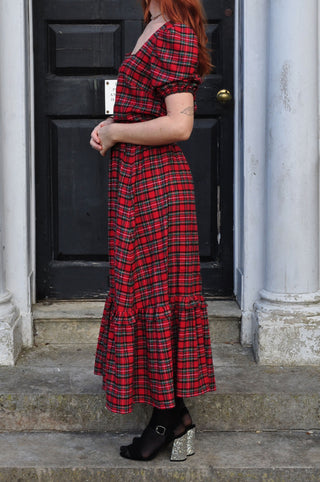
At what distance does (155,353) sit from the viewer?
254 cm

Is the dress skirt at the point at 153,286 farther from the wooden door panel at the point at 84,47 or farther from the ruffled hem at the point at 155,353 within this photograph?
the wooden door panel at the point at 84,47

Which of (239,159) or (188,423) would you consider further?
(239,159)

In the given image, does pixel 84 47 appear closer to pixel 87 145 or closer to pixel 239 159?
pixel 87 145

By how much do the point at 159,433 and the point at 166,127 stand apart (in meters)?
1.21

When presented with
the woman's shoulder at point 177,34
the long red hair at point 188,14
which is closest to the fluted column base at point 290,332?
the long red hair at point 188,14

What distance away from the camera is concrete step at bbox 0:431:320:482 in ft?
8.75

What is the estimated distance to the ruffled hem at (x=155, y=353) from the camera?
2.54 meters

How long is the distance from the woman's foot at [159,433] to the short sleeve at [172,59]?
1.25 m

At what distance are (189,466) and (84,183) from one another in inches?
76.3

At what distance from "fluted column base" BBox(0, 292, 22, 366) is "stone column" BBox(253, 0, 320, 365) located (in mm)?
1287

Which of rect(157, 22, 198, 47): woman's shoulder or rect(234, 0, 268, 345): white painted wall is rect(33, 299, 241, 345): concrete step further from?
rect(157, 22, 198, 47): woman's shoulder

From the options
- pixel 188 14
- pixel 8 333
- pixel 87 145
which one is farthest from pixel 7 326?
pixel 188 14

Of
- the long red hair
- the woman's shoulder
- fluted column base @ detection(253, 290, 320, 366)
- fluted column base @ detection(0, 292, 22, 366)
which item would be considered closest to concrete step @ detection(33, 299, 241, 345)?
fluted column base @ detection(0, 292, 22, 366)

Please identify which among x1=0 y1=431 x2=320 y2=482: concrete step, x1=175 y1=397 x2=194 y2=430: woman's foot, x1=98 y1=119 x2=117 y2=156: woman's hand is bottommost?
x1=0 y1=431 x2=320 y2=482: concrete step
